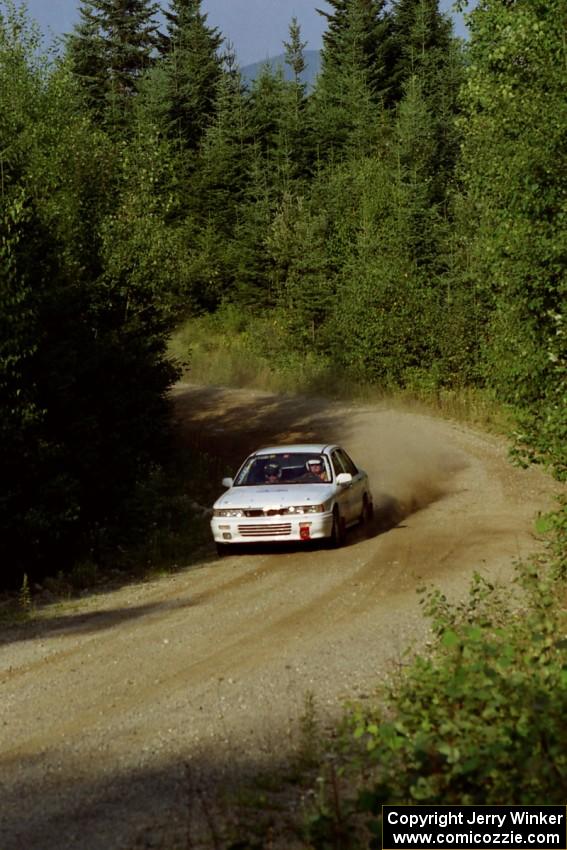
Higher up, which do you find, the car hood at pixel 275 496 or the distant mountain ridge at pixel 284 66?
the distant mountain ridge at pixel 284 66

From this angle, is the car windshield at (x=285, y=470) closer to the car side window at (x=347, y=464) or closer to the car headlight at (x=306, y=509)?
the car side window at (x=347, y=464)

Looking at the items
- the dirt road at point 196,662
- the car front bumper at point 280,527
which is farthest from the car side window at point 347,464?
the car front bumper at point 280,527

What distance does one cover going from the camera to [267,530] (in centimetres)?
1775

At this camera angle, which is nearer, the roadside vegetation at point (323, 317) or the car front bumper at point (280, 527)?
the roadside vegetation at point (323, 317)

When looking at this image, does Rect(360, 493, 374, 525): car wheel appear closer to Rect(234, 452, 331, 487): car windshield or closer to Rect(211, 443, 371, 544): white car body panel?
Rect(234, 452, 331, 487): car windshield

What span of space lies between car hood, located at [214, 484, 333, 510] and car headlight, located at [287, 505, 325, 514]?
5cm

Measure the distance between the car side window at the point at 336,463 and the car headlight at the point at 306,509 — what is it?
6.06ft

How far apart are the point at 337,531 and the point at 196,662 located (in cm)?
736

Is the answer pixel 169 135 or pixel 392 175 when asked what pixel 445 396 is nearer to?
pixel 392 175

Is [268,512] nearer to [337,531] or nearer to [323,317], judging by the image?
[337,531]

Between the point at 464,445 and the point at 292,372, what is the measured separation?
16.4 m

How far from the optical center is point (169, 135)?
7619 centimetres

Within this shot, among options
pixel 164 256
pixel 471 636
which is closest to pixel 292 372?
pixel 164 256

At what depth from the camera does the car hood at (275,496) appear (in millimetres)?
17812
